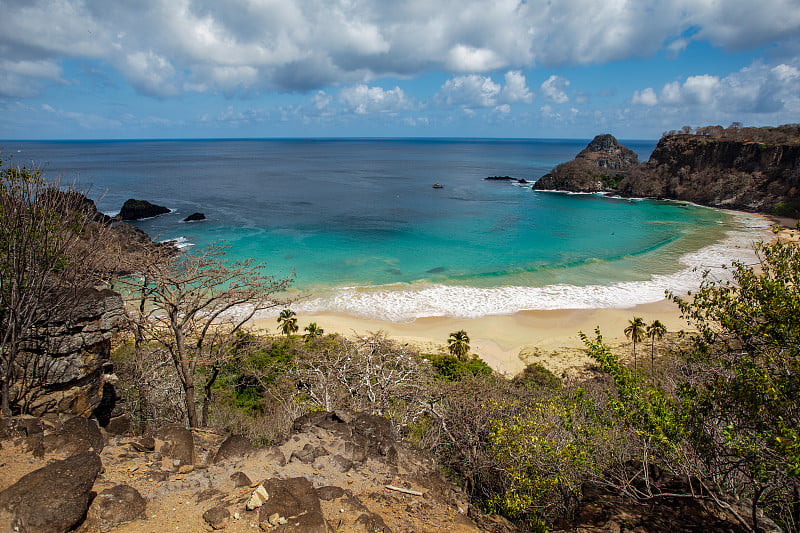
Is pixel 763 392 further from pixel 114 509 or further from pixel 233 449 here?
pixel 114 509

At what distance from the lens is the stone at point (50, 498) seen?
6.46 m

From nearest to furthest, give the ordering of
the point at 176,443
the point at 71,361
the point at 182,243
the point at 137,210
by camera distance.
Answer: the point at 176,443, the point at 71,361, the point at 182,243, the point at 137,210

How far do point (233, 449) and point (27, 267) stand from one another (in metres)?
7.52

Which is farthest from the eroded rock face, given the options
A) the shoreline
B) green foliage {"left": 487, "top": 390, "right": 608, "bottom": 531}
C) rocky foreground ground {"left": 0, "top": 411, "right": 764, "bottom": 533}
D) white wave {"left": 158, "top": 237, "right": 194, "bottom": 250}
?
white wave {"left": 158, "top": 237, "right": 194, "bottom": 250}

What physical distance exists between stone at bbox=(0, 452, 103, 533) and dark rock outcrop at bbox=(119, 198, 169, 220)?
245 feet

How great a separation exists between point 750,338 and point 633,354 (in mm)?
24378

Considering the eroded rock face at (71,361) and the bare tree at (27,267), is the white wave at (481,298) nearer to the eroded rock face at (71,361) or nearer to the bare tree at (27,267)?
the eroded rock face at (71,361)

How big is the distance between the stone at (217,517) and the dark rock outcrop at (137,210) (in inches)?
2987

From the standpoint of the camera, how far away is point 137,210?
70.5 m

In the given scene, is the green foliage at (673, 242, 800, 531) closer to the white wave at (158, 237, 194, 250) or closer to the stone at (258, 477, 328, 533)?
the stone at (258, 477, 328, 533)

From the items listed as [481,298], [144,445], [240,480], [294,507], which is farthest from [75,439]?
[481,298]

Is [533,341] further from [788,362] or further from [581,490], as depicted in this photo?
[788,362]

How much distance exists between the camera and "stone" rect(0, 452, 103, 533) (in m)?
6.46

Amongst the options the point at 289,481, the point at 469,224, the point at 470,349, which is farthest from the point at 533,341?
the point at 469,224
